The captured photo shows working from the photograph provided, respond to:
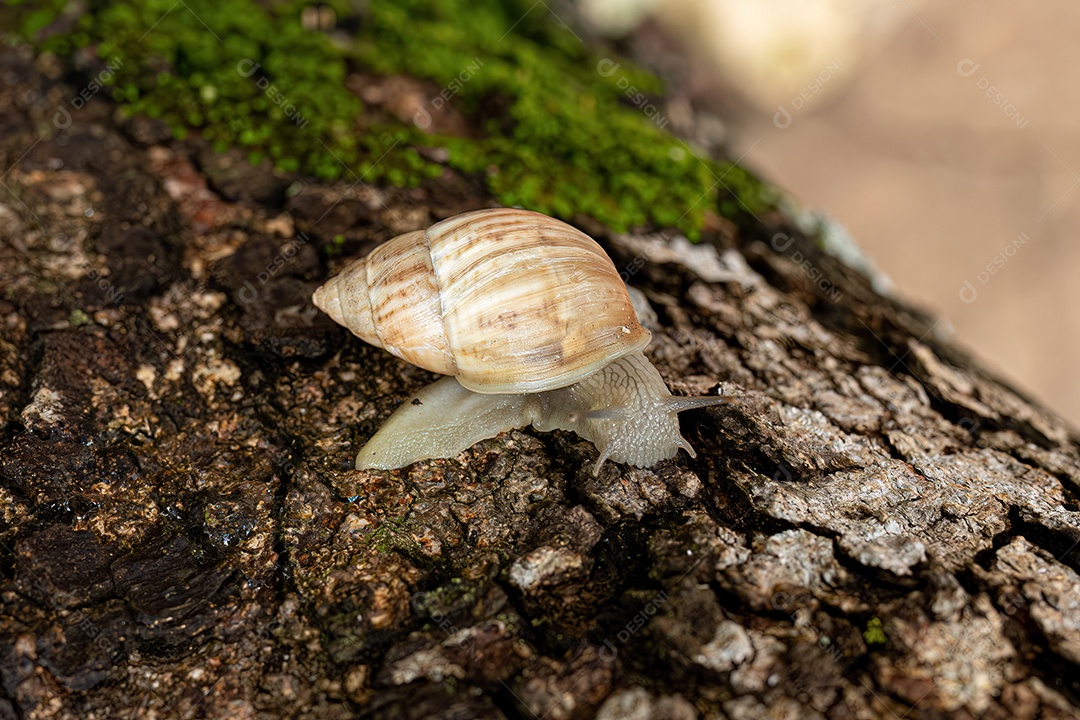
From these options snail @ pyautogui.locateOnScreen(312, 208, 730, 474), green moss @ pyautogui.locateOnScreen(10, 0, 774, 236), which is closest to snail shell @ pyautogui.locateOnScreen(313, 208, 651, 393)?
snail @ pyautogui.locateOnScreen(312, 208, 730, 474)


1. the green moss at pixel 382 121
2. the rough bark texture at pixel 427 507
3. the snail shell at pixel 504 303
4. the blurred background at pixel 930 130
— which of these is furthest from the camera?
the blurred background at pixel 930 130

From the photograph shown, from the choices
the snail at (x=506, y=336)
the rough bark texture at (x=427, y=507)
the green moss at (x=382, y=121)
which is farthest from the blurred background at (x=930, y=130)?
the snail at (x=506, y=336)

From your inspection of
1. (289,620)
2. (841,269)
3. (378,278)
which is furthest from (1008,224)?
(289,620)

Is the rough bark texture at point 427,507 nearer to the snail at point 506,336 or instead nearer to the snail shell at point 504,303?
the snail at point 506,336

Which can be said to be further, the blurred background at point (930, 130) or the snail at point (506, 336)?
the blurred background at point (930, 130)

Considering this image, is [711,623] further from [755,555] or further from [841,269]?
[841,269]

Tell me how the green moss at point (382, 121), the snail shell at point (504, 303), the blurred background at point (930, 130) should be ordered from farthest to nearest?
the blurred background at point (930, 130), the green moss at point (382, 121), the snail shell at point (504, 303)

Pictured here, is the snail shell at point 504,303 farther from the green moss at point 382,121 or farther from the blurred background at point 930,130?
the blurred background at point 930,130
